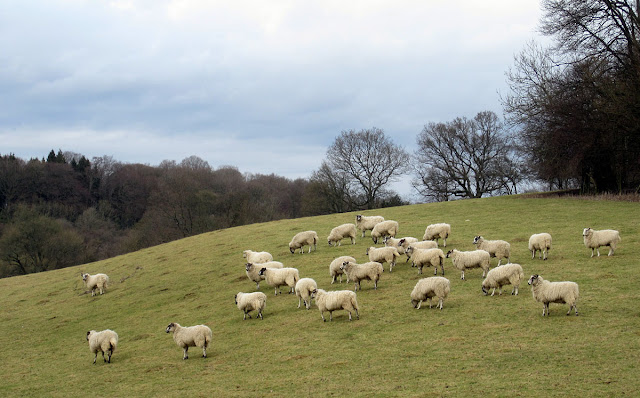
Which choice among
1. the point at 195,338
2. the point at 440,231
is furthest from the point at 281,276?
the point at 440,231

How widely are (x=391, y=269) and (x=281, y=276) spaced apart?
4732 millimetres

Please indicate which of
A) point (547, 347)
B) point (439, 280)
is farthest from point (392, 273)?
point (547, 347)

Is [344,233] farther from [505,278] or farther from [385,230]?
[505,278]

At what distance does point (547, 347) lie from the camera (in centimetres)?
1170

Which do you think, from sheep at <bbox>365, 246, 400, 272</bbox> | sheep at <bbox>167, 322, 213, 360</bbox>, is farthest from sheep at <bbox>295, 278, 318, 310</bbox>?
sheep at <bbox>167, 322, 213, 360</bbox>

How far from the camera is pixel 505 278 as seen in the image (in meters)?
16.3

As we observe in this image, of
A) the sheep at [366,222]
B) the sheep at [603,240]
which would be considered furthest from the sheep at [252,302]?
the sheep at [603,240]

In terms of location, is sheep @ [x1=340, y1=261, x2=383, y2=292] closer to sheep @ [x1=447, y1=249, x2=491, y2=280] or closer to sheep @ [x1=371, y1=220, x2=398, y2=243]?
sheep @ [x1=447, y1=249, x2=491, y2=280]

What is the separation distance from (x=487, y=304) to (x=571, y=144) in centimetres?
2763

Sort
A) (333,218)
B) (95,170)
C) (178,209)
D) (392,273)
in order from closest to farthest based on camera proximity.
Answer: (392,273), (333,218), (178,209), (95,170)

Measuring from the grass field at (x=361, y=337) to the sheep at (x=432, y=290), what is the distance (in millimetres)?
482

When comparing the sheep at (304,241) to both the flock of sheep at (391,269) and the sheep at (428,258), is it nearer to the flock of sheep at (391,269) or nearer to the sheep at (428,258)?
the flock of sheep at (391,269)

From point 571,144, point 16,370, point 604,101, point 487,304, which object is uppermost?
point 604,101

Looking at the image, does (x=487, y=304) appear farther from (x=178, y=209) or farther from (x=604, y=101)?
(x=178, y=209)
